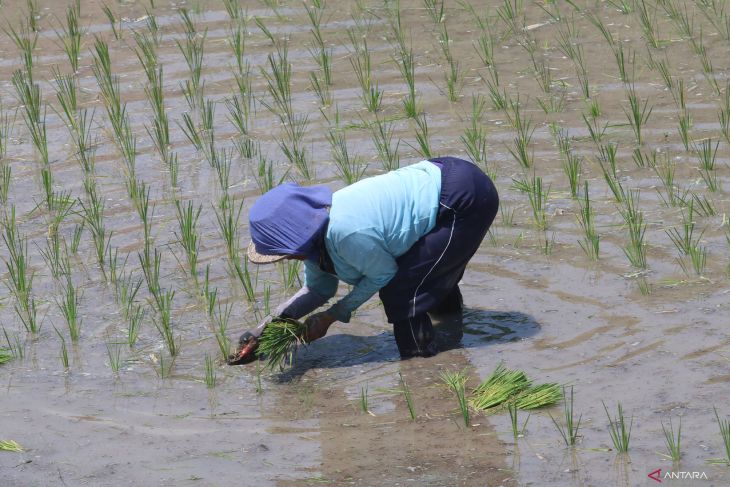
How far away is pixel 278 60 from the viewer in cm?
802

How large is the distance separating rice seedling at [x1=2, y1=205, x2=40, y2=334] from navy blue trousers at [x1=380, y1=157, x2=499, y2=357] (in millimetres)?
1543

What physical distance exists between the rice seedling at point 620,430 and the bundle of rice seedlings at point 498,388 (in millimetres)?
351

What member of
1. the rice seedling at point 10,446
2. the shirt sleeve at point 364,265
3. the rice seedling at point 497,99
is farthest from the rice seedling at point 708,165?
the rice seedling at point 10,446

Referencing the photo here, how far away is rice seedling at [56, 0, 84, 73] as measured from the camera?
8.11m

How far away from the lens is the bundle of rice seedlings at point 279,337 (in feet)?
15.4

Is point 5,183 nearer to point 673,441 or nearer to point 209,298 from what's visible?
point 209,298

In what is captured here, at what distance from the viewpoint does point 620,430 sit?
4012 mm

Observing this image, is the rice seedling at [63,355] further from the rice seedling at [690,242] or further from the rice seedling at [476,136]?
the rice seedling at [690,242]

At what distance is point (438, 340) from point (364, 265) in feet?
2.28

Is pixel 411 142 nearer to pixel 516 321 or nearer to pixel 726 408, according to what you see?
pixel 516 321

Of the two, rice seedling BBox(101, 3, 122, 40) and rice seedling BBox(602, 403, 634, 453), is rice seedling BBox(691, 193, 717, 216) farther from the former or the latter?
rice seedling BBox(101, 3, 122, 40)

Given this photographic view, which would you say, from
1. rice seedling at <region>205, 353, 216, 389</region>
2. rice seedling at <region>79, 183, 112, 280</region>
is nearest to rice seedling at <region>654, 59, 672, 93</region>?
rice seedling at <region>79, 183, 112, 280</region>

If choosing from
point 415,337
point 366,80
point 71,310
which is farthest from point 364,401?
point 366,80

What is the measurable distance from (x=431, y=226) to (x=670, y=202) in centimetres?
172
